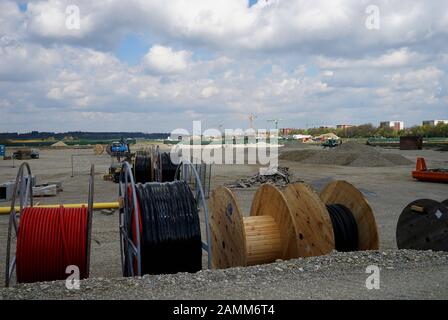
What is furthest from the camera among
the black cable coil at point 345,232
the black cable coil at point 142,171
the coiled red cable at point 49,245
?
the black cable coil at point 142,171

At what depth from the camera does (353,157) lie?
36438 mm

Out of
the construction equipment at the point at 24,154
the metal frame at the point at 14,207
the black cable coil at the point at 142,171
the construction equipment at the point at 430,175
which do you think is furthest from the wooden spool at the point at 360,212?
the construction equipment at the point at 24,154

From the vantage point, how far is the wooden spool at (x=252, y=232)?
6.22 metres

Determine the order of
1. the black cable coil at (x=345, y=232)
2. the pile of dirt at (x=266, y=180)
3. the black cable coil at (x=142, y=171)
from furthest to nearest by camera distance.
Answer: the pile of dirt at (x=266, y=180) < the black cable coil at (x=142, y=171) < the black cable coil at (x=345, y=232)

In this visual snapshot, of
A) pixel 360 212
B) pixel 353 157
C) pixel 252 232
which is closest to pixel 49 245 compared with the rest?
pixel 252 232

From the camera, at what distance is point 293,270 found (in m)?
Answer: 5.10

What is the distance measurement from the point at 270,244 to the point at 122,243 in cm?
237

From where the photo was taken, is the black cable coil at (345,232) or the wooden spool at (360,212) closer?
the wooden spool at (360,212)

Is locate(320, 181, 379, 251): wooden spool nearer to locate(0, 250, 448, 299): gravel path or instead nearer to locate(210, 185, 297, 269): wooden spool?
locate(0, 250, 448, 299): gravel path

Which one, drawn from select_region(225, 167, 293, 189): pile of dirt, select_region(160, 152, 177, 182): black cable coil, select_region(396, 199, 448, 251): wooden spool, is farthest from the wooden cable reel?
select_region(225, 167, 293, 189): pile of dirt

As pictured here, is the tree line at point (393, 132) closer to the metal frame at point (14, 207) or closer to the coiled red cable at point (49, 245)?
the metal frame at point (14, 207)

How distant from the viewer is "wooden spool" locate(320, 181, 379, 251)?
6.43 m

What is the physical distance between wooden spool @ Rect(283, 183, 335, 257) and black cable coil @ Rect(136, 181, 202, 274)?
1517 mm
